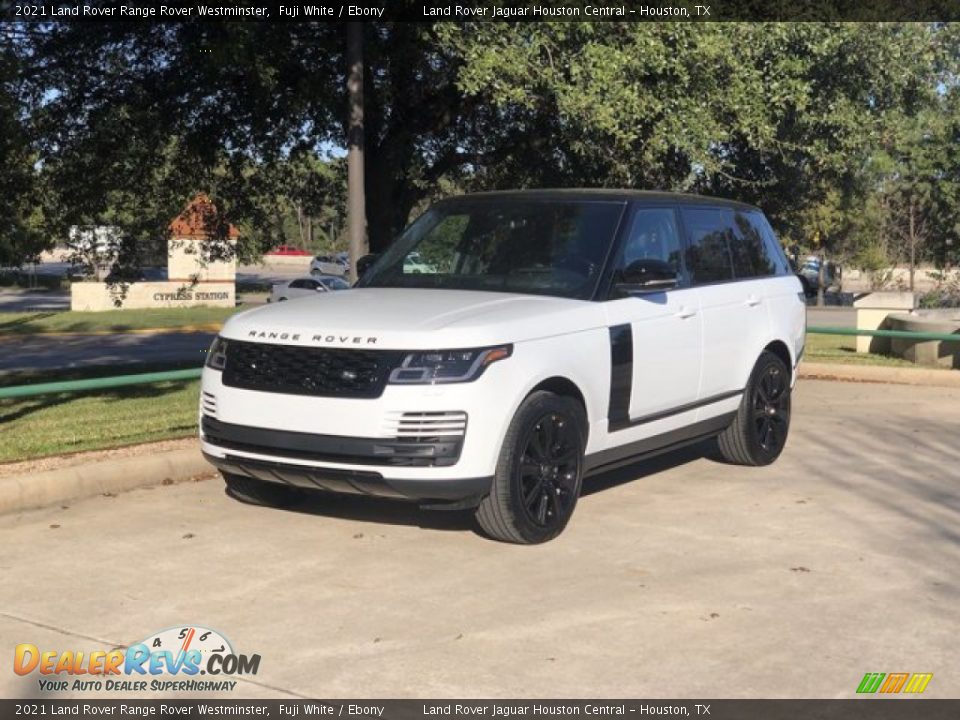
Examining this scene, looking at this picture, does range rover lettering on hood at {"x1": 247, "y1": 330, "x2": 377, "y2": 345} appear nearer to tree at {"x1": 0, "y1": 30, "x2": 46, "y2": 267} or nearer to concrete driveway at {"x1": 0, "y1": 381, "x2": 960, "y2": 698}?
concrete driveway at {"x1": 0, "y1": 381, "x2": 960, "y2": 698}

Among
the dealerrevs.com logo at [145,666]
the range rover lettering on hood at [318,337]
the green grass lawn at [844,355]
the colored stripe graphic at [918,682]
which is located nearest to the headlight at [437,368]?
the range rover lettering on hood at [318,337]

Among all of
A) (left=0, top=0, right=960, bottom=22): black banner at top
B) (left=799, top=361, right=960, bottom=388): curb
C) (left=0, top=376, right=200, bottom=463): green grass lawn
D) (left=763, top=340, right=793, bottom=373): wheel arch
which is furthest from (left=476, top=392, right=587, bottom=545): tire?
(left=799, top=361, right=960, bottom=388): curb

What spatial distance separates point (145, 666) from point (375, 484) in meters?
1.77

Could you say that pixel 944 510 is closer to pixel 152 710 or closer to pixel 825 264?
pixel 152 710

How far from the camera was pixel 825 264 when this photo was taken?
50.8m

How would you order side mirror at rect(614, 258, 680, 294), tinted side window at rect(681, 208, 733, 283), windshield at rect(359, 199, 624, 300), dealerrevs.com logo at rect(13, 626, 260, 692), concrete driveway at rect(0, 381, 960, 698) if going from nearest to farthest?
dealerrevs.com logo at rect(13, 626, 260, 692) < concrete driveway at rect(0, 381, 960, 698) < side mirror at rect(614, 258, 680, 294) < windshield at rect(359, 199, 624, 300) < tinted side window at rect(681, 208, 733, 283)

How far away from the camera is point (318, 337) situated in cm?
646

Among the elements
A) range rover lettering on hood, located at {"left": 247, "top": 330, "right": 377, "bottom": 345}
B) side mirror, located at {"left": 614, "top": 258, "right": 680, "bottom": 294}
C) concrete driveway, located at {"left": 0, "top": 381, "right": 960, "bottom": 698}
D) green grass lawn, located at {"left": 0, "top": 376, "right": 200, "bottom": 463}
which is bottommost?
concrete driveway, located at {"left": 0, "top": 381, "right": 960, "bottom": 698}

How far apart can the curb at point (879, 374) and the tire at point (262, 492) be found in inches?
364

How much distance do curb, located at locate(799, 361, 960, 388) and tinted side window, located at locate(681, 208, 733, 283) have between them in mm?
6500

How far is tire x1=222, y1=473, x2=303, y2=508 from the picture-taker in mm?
7395

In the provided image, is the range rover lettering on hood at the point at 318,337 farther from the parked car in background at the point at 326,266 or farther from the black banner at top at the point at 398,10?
the parked car in background at the point at 326,266

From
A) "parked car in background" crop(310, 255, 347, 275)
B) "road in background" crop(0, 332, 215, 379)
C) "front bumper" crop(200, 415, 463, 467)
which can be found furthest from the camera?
"parked car in background" crop(310, 255, 347, 275)

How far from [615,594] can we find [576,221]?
2607 mm
